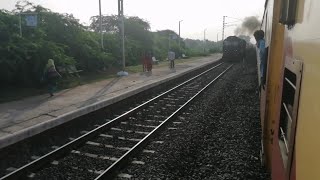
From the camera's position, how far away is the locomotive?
1553 inches

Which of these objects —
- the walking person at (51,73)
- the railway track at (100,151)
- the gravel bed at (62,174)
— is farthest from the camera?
the walking person at (51,73)

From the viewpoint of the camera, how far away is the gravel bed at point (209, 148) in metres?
6.01

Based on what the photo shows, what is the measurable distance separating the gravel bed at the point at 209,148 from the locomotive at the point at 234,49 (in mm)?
28567

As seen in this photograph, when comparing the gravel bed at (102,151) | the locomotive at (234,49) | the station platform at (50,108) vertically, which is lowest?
the gravel bed at (102,151)

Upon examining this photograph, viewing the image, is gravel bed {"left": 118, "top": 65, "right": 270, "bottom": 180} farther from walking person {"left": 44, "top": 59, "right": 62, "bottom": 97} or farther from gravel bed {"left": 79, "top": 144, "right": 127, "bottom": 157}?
walking person {"left": 44, "top": 59, "right": 62, "bottom": 97}

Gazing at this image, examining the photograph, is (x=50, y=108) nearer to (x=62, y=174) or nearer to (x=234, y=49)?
(x=62, y=174)

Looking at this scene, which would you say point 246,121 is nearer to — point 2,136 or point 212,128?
point 212,128

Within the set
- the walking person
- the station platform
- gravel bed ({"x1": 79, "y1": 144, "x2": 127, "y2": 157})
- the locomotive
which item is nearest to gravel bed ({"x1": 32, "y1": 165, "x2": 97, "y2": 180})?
gravel bed ({"x1": 79, "y1": 144, "x2": 127, "y2": 157})

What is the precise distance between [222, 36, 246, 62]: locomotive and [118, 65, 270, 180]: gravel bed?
1125 inches

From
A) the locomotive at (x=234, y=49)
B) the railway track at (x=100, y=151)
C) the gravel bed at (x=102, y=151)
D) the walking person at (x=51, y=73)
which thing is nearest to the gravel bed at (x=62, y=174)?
the railway track at (x=100, y=151)

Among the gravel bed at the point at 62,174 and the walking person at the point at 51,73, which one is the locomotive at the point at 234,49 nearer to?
the walking person at the point at 51,73

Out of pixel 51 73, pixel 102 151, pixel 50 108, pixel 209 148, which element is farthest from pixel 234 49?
pixel 102 151

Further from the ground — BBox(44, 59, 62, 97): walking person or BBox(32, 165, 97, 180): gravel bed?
BBox(44, 59, 62, 97): walking person

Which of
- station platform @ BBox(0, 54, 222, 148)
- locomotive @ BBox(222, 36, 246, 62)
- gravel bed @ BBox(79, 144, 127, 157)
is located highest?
locomotive @ BBox(222, 36, 246, 62)
